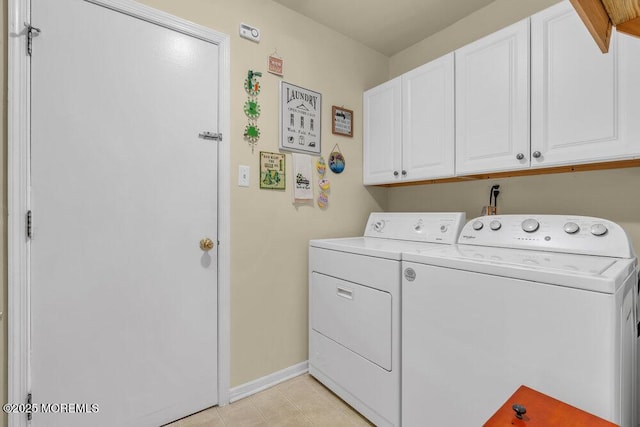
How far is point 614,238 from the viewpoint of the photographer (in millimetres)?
1243

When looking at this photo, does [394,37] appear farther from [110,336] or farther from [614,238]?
[110,336]

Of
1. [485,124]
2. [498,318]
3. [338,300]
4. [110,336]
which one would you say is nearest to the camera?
[498,318]

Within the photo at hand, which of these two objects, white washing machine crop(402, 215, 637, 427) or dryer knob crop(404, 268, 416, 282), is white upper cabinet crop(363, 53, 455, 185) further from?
dryer knob crop(404, 268, 416, 282)

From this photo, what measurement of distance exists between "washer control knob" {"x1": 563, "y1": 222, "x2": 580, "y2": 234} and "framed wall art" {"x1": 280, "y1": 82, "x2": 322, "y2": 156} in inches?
58.3

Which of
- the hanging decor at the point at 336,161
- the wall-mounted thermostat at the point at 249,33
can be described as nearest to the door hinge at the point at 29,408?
the hanging decor at the point at 336,161

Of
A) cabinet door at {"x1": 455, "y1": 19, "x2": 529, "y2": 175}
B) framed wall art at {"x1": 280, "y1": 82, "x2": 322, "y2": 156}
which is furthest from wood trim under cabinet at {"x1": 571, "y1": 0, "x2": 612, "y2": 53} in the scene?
framed wall art at {"x1": 280, "y1": 82, "x2": 322, "y2": 156}

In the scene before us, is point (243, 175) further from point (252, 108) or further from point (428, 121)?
point (428, 121)

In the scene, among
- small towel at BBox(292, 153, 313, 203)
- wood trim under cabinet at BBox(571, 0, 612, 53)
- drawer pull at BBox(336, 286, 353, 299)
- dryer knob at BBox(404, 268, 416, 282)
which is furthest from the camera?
small towel at BBox(292, 153, 313, 203)

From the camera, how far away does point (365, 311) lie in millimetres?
1604

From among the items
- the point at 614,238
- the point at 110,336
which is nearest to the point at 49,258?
the point at 110,336

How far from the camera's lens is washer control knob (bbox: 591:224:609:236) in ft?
4.20

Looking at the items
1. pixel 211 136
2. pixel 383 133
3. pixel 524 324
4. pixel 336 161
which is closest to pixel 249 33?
pixel 211 136

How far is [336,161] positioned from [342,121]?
1.05ft

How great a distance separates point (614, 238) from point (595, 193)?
435mm
